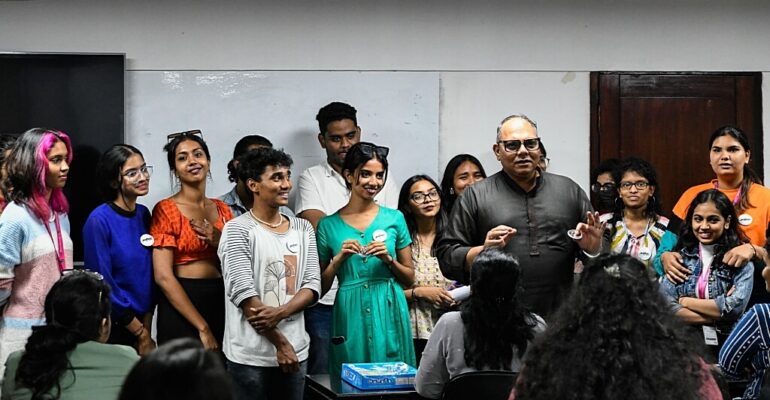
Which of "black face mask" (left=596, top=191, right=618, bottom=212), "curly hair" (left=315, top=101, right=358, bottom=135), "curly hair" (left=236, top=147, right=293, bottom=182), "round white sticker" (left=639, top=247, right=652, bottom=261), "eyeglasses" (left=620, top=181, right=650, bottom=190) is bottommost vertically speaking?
"round white sticker" (left=639, top=247, right=652, bottom=261)

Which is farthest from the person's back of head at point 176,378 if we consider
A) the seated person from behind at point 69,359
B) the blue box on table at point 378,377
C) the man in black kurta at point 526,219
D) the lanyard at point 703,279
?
the lanyard at point 703,279

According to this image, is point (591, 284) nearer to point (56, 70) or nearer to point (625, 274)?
point (625, 274)

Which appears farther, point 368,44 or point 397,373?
point 368,44

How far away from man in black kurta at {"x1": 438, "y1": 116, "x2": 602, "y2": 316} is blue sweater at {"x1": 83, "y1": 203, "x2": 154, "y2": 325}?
140cm

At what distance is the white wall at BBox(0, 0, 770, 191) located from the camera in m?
5.64

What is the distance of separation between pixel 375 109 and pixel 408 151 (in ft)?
1.08

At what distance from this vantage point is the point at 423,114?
19.1 ft

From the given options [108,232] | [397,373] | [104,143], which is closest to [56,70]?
[104,143]

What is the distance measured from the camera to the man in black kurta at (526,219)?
3.93 meters

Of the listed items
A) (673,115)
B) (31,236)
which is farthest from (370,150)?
(673,115)

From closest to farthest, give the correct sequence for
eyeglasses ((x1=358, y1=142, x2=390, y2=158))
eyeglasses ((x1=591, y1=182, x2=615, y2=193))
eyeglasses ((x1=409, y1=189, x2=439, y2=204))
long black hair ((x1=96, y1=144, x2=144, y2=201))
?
long black hair ((x1=96, y1=144, x2=144, y2=201)) → eyeglasses ((x1=358, y1=142, x2=390, y2=158)) → eyeglasses ((x1=409, y1=189, x2=439, y2=204)) → eyeglasses ((x1=591, y1=182, x2=615, y2=193))

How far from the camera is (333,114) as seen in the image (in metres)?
5.29

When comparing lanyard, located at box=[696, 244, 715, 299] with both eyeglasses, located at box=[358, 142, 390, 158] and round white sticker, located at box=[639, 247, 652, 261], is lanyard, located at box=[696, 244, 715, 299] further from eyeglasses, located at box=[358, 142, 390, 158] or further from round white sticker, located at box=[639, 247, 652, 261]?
eyeglasses, located at box=[358, 142, 390, 158]

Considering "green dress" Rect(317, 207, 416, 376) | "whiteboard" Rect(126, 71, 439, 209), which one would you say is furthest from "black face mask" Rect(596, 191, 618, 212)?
"green dress" Rect(317, 207, 416, 376)
